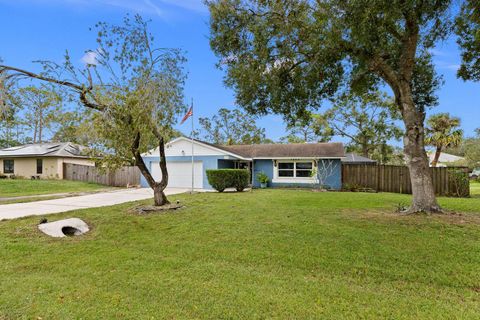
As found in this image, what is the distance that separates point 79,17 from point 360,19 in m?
9.02

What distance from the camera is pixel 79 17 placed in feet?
31.0

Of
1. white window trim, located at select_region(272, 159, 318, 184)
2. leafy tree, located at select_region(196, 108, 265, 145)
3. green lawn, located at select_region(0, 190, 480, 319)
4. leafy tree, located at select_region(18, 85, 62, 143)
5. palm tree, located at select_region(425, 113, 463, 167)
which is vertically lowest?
green lawn, located at select_region(0, 190, 480, 319)

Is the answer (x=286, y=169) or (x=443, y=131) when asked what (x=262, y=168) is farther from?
(x=443, y=131)

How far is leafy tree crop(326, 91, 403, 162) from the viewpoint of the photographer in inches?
1027

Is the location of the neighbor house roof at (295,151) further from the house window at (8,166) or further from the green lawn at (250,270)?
the house window at (8,166)

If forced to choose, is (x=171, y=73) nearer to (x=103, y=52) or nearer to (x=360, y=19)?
(x=103, y=52)

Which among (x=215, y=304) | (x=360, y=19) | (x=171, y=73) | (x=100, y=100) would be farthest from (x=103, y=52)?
(x=215, y=304)

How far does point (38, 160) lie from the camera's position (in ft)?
80.6

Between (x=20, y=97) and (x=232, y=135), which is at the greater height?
(x=232, y=135)

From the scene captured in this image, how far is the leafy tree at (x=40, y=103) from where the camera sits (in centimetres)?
732

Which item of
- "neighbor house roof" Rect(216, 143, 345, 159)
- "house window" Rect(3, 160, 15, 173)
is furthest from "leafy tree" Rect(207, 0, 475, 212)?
"house window" Rect(3, 160, 15, 173)

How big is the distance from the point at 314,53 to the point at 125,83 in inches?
214

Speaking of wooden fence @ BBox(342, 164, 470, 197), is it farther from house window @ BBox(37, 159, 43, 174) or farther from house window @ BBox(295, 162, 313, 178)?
house window @ BBox(37, 159, 43, 174)

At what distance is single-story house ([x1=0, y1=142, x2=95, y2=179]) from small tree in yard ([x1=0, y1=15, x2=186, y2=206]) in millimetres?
17970
